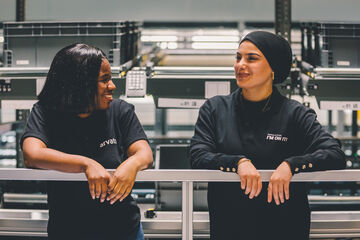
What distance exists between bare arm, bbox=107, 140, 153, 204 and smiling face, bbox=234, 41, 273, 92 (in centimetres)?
43

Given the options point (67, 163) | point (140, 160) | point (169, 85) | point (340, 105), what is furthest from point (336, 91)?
point (67, 163)

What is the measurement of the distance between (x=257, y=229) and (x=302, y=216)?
6.7 inches

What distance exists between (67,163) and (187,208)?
1.45ft

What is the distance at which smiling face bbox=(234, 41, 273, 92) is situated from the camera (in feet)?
5.10

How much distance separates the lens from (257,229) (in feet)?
4.91

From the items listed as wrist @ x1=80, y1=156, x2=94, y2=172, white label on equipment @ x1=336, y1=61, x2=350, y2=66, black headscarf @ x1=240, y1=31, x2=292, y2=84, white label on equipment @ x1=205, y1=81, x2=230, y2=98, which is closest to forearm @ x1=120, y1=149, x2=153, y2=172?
wrist @ x1=80, y1=156, x2=94, y2=172

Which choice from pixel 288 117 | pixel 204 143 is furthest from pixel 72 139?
pixel 288 117

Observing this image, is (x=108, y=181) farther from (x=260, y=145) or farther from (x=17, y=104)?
(x=17, y=104)

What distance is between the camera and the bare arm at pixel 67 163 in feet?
4.33

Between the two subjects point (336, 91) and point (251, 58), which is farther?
point (336, 91)

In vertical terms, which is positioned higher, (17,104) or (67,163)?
(17,104)

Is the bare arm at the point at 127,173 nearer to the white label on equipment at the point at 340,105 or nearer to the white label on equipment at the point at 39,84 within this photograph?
the white label on equipment at the point at 39,84

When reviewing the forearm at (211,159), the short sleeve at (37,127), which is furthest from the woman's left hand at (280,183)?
the short sleeve at (37,127)

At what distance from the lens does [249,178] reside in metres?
1.38
